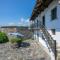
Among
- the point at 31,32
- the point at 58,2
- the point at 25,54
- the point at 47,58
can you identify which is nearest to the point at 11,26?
the point at 31,32

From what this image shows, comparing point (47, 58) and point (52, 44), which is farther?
point (47, 58)

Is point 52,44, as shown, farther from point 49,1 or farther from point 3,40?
point 3,40

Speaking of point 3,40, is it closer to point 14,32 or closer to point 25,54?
point 14,32

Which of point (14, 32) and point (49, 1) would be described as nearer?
point (49, 1)

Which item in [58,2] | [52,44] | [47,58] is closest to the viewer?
[58,2]

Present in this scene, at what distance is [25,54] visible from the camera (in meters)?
15.9

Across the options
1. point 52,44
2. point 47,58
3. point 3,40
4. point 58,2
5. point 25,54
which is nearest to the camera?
point 58,2

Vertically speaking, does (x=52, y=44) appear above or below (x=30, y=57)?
above

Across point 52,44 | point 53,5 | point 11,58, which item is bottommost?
point 11,58

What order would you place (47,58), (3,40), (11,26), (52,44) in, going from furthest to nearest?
1. (11,26)
2. (3,40)
3. (47,58)
4. (52,44)

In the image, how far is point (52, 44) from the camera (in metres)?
13.0

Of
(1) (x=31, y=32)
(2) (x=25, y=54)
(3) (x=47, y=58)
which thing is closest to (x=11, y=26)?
(1) (x=31, y=32)

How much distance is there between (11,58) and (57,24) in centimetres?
469

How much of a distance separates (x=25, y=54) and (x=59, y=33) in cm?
→ 440
